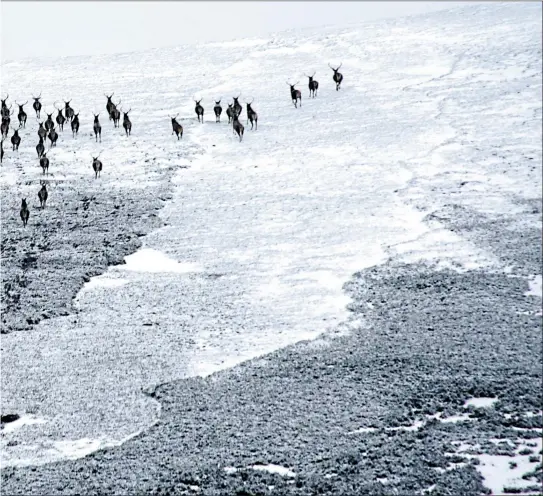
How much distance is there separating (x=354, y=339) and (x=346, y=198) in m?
11.1

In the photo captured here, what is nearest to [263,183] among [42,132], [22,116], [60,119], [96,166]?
[96,166]

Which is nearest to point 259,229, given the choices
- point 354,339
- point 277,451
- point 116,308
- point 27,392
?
point 116,308

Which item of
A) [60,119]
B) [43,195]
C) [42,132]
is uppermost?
[60,119]

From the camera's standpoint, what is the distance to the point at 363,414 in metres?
17.7

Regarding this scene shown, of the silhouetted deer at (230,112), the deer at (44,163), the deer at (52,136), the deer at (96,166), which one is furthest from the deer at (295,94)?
the deer at (44,163)

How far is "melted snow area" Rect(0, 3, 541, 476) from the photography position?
2089 cm

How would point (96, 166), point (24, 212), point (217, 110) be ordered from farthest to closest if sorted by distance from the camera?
point (217, 110) < point (96, 166) < point (24, 212)

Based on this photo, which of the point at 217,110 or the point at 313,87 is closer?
the point at 217,110

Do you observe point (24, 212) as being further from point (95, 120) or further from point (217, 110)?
point (217, 110)

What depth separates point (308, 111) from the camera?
4144cm

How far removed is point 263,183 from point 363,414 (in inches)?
661

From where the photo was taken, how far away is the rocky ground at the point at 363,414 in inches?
610

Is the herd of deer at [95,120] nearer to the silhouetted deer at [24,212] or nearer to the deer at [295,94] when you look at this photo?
the deer at [295,94]

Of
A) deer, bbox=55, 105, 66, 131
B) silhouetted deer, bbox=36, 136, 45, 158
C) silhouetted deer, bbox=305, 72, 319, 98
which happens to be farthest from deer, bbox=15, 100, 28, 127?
silhouetted deer, bbox=305, 72, 319, 98
